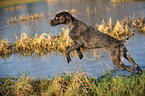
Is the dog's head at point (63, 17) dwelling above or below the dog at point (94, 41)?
above

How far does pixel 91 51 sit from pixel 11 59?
4418mm

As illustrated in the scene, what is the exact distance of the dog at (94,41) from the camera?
6.45 metres

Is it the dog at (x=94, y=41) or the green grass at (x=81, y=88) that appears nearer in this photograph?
the green grass at (x=81, y=88)

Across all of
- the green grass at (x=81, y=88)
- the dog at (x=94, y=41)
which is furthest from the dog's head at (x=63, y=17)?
the green grass at (x=81, y=88)

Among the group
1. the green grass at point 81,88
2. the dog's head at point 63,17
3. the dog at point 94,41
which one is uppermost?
the dog's head at point 63,17

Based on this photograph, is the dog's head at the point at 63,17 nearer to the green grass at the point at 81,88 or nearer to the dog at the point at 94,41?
the dog at the point at 94,41

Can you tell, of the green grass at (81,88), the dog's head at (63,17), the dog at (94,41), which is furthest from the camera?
the dog's head at (63,17)

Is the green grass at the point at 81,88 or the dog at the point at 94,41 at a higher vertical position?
the dog at the point at 94,41

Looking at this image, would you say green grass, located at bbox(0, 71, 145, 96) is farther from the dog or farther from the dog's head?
the dog's head

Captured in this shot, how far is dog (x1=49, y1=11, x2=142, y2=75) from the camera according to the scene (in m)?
6.45

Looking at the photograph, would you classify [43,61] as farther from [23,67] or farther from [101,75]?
[101,75]

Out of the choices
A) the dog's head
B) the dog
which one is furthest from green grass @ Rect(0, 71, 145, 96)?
the dog's head

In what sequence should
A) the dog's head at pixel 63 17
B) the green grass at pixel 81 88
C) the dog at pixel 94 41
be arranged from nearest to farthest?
the green grass at pixel 81 88, the dog at pixel 94 41, the dog's head at pixel 63 17

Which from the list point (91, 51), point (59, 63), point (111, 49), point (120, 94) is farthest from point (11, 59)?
point (120, 94)
